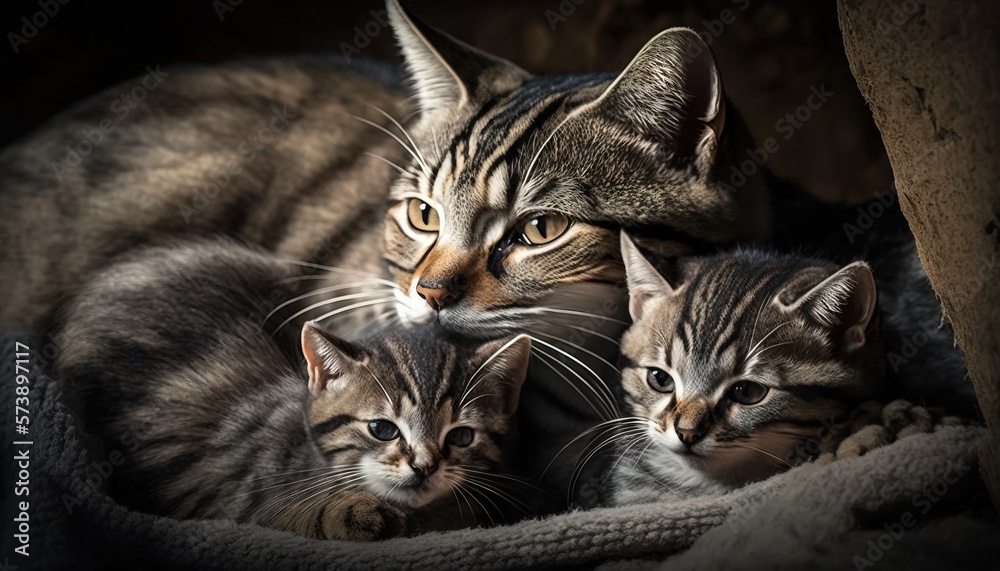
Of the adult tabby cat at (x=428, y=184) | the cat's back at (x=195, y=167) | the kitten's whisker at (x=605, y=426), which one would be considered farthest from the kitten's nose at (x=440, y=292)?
the cat's back at (x=195, y=167)

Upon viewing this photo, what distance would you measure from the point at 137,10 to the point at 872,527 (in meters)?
1.86

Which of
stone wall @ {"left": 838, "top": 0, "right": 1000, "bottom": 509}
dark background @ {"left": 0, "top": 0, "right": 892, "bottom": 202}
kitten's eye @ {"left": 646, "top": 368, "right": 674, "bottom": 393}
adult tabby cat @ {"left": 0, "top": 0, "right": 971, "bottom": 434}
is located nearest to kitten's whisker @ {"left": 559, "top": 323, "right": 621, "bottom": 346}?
adult tabby cat @ {"left": 0, "top": 0, "right": 971, "bottom": 434}

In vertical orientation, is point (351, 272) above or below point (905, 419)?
below

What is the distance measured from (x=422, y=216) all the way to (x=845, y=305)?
0.79 meters

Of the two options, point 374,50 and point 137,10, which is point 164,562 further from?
point 374,50

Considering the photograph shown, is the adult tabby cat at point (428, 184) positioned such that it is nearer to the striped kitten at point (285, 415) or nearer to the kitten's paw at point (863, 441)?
the striped kitten at point (285, 415)

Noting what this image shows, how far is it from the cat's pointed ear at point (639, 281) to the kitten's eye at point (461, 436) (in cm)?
36

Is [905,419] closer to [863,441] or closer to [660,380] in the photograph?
[863,441]

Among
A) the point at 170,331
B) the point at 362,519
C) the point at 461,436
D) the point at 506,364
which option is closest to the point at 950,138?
the point at 506,364

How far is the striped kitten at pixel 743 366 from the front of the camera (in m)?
1.41

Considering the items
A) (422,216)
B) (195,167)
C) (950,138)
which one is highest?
(950,138)

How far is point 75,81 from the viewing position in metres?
2.11

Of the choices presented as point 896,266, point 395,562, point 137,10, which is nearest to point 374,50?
point 137,10

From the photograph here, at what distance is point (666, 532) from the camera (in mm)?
1318
